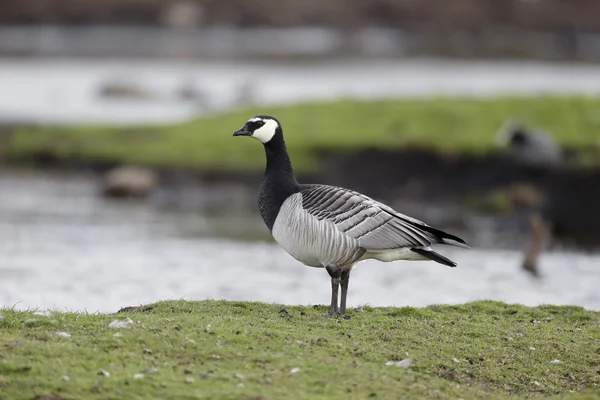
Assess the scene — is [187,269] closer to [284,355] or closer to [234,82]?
[284,355]

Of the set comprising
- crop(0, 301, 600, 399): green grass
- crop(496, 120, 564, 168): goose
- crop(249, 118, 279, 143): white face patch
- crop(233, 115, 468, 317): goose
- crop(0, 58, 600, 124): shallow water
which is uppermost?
crop(0, 58, 600, 124): shallow water

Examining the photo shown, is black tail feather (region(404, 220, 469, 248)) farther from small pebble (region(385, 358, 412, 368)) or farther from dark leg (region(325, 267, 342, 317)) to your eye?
small pebble (region(385, 358, 412, 368))

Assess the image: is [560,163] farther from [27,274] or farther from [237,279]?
[27,274]

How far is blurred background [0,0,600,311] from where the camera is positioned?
72.9 feet

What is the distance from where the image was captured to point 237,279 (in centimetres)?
2236

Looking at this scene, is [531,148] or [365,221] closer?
[365,221]

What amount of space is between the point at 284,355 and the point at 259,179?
24.2 metres

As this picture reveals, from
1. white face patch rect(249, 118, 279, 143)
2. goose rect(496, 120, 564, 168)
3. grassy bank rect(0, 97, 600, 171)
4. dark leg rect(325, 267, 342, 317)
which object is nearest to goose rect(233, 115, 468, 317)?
dark leg rect(325, 267, 342, 317)

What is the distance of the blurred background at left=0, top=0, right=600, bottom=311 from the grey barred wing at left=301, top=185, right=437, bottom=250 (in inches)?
269

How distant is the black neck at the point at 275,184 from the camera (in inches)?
494

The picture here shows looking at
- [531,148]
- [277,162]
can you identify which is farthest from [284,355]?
[531,148]

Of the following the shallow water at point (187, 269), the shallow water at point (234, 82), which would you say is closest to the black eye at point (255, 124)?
the shallow water at point (187, 269)

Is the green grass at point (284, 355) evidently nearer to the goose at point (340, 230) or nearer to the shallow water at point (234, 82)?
the goose at point (340, 230)

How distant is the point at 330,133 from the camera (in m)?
36.6
